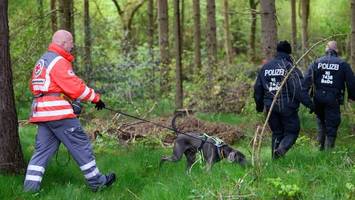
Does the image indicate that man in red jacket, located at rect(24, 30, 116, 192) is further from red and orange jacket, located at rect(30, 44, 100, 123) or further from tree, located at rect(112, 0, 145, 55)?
tree, located at rect(112, 0, 145, 55)

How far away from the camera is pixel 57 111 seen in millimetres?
6988

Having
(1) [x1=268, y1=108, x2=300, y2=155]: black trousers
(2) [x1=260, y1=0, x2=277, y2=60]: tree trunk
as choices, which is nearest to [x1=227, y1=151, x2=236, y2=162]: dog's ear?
(1) [x1=268, y1=108, x2=300, y2=155]: black trousers

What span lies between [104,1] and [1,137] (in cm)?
2642

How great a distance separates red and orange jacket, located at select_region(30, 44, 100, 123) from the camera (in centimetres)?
695

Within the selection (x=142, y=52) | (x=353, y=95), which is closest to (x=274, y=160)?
(x=353, y=95)

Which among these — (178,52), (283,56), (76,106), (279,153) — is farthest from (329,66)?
(178,52)

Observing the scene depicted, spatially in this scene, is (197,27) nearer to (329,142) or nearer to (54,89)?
(329,142)

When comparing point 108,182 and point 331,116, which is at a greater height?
point 331,116

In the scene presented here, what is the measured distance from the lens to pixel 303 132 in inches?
501

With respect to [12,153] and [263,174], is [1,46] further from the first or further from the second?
[263,174]

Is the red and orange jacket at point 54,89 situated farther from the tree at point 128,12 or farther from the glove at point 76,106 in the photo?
the tree at point 128,12

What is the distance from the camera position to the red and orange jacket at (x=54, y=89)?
22.8 feet

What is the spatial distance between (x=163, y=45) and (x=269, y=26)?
364 inches

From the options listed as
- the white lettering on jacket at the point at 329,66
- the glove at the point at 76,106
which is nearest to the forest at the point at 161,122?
the glove at the point at 76,106
